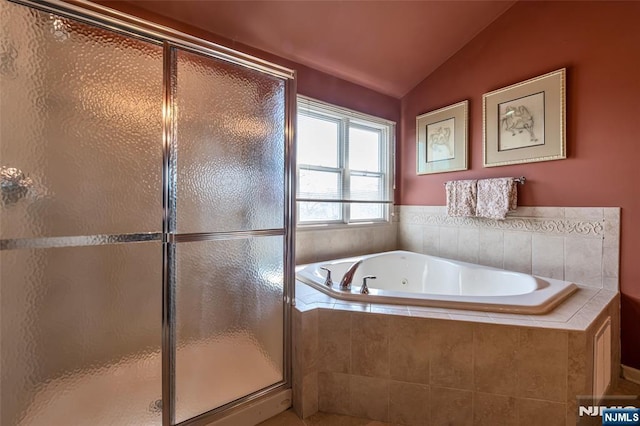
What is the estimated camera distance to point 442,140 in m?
2.81

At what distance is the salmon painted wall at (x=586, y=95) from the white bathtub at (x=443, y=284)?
0.57 metres

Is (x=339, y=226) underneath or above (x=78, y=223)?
underneath

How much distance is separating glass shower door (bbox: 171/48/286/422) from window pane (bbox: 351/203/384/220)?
1.53 metres

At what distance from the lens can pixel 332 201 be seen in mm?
2641

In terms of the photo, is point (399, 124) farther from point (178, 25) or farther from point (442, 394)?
point (442, 394)

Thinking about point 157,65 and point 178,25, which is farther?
point 178,25

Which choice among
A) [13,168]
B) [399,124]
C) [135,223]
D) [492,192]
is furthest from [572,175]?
[13,168]

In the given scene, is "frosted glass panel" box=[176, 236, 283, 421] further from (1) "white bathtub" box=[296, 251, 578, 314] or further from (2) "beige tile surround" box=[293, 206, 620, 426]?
(1) "white bathtub" box=[296, 251, 578, 314]

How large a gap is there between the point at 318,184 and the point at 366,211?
0.72 m

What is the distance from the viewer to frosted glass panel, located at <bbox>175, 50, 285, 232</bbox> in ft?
4.12

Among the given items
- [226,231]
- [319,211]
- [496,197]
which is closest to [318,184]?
[319,211]

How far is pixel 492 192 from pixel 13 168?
284 centimetres

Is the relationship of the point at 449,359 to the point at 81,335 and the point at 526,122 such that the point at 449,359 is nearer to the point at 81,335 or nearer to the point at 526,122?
the point at 81,335

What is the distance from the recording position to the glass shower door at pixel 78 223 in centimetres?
95
